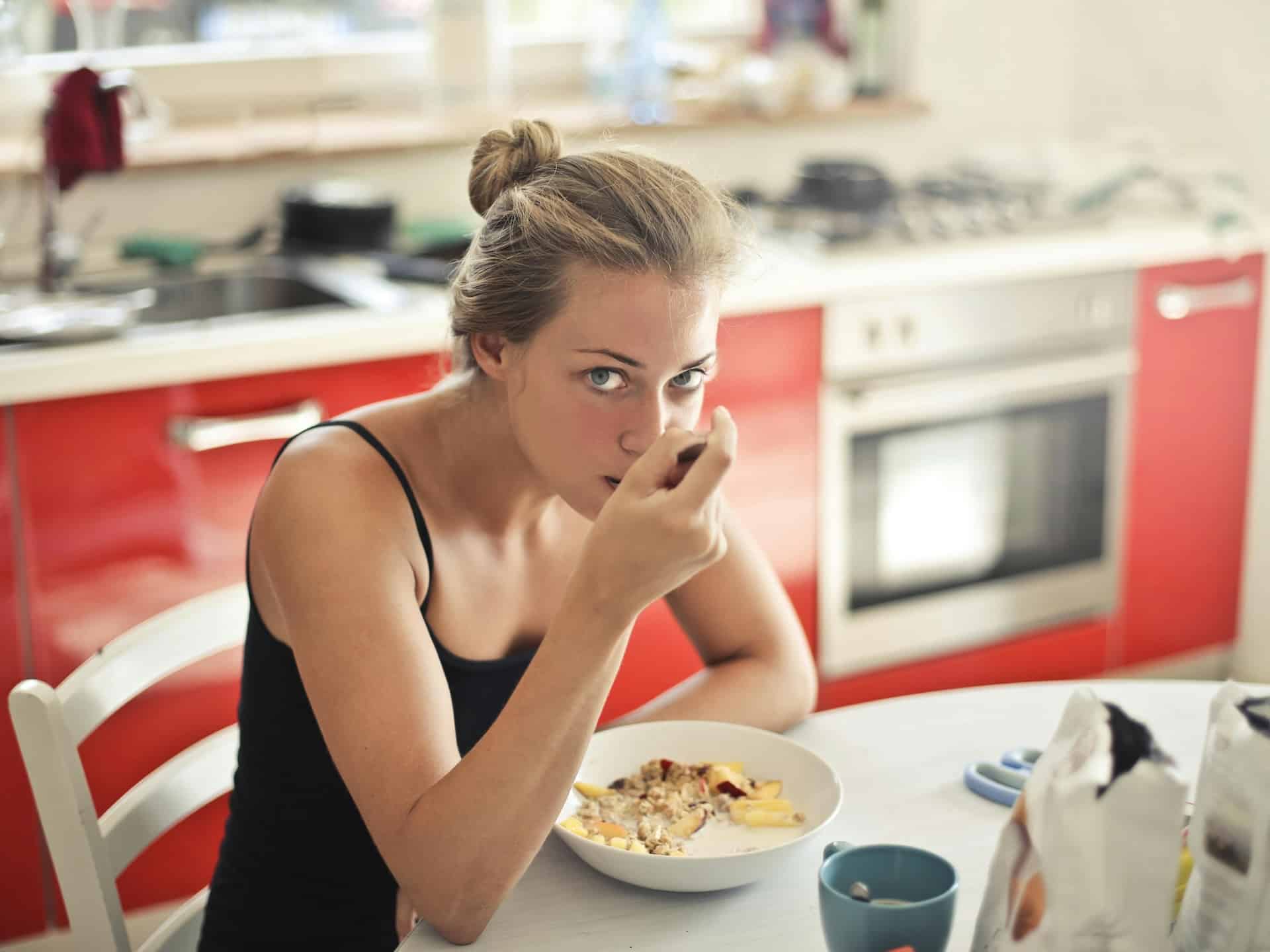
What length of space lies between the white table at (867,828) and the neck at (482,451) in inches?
12.7

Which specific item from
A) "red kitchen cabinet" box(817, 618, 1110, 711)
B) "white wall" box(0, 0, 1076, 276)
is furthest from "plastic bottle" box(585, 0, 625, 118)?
"red kitchen cabinet" box(817, 618, 1110, 711)

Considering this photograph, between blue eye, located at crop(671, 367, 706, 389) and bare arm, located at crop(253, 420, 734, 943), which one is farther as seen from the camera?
blue eye, located at crop(671, 367, 706, 389)

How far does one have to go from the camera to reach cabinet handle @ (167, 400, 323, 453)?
1.91 m

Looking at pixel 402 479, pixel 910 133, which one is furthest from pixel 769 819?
pixel 910 133

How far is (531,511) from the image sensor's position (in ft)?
4.39

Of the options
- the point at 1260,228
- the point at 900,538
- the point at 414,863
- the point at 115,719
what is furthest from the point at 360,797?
the point at 1260,228

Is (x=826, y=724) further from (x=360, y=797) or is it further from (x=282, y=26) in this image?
(x=282, y=26)

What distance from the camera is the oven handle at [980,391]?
2400 mm

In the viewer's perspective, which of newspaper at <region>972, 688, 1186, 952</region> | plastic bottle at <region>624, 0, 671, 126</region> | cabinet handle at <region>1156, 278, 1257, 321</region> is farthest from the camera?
plastic bottle at <region>624, 0, 671, 126</region>

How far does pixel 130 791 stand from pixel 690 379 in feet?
1.85

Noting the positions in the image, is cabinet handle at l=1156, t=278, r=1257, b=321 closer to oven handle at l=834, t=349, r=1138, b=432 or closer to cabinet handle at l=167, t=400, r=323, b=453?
oven handle at l=834, t=349, r=1138, b=432

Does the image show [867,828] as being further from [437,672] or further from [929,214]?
[929,214]

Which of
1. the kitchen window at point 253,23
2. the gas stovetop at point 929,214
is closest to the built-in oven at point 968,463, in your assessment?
the gas stovetop at point 929,214

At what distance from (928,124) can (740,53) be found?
1.40 ft
